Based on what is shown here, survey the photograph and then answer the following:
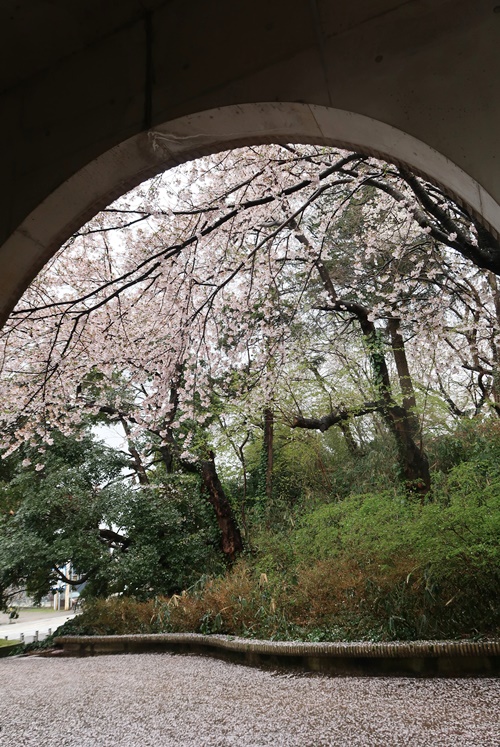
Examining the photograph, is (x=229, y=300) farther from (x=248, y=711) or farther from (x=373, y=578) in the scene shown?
(x=248, y=711)

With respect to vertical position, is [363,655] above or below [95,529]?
below

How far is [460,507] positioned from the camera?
4547 millimetres

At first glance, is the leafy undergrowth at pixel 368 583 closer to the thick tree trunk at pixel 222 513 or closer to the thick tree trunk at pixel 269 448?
the thick tree trunk at pixel 222 513

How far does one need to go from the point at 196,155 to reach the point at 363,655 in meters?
4.03

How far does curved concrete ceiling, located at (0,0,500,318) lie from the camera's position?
44.5 inches

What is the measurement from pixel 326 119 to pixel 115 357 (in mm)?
4862

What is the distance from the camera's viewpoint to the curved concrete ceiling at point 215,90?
1131mm

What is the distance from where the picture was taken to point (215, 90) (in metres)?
1.33

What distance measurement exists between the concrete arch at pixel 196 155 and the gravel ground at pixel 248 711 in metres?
2.66

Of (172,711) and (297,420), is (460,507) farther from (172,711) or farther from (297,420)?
(297,420)

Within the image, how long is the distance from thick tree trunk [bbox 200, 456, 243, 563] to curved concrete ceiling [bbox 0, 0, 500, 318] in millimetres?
7592

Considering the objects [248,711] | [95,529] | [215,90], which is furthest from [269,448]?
[215,90]

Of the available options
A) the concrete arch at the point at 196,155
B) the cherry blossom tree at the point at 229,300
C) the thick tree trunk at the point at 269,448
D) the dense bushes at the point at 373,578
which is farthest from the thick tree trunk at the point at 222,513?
the concrete arch at the point at 196,155

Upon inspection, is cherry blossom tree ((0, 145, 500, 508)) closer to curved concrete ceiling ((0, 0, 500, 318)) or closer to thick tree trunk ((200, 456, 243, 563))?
thick tree trunk ((200, 456, 243, 563))
